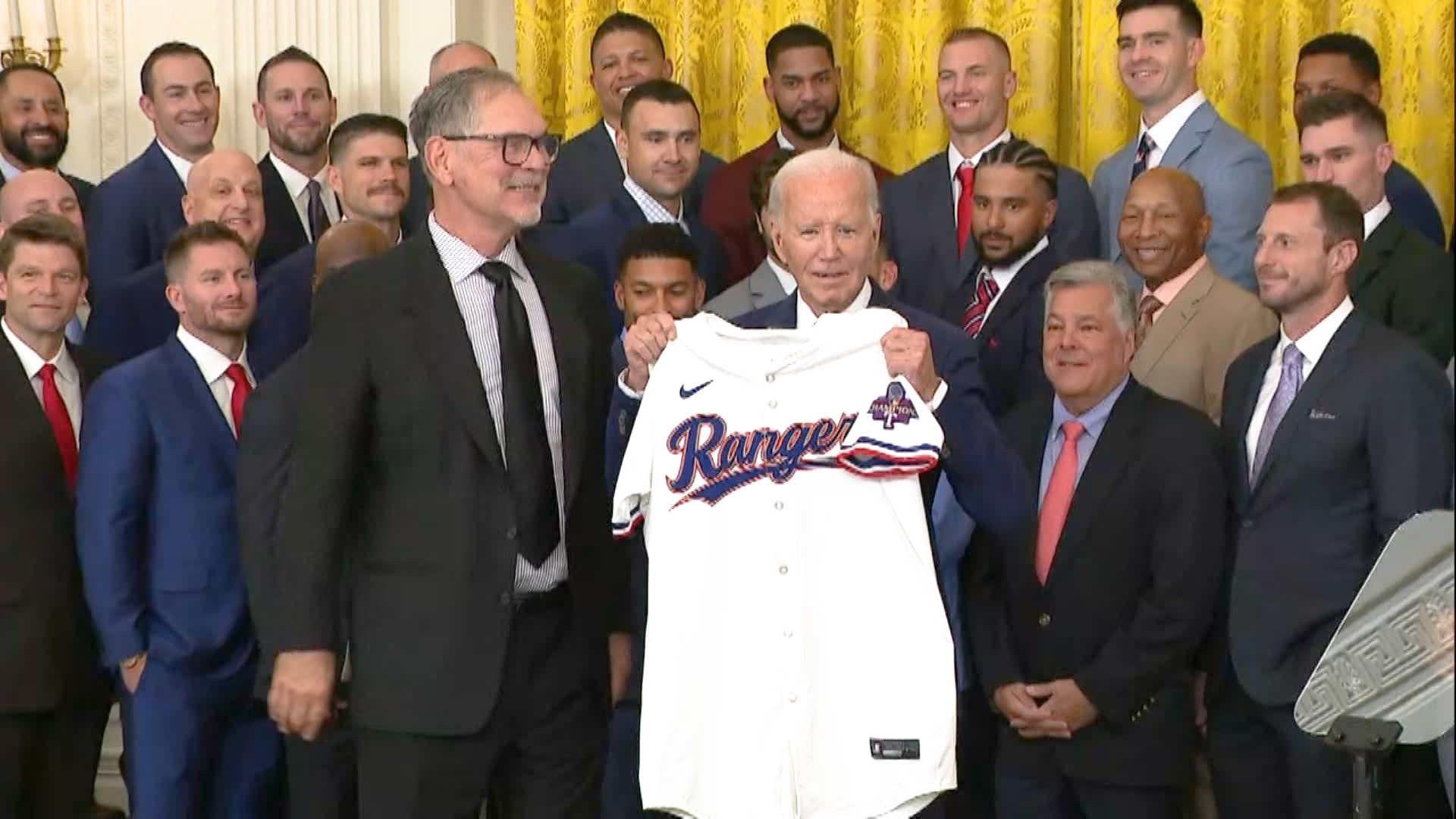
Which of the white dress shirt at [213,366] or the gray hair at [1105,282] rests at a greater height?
the gray hair at [1105,282]

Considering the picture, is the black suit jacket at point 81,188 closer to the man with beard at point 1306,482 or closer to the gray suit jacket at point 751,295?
the gray suit jacket at point 751,295

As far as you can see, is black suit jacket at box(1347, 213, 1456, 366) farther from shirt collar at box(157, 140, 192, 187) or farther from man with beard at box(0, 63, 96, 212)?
man with beard at box(0, 63, 96, 212)

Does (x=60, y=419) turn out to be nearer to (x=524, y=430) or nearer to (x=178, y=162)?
(x=178, y=162)

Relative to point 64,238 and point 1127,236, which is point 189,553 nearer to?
point 64,238

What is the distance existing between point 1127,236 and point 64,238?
2543mm

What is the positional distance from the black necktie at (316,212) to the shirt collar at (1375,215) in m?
2.74

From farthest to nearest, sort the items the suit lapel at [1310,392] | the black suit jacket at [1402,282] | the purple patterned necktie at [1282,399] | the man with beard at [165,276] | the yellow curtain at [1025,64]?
the yellow curtain at [1025,64], the man with beard at [165,276], the black suit jacket at [1402,282], the purple patterned necktie at [1282,399], the suit lapel at [1310,392]

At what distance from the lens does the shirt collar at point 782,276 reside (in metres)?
5.36

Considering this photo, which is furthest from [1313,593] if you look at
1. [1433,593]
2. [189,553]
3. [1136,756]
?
[189,553]

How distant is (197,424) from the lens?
495cm

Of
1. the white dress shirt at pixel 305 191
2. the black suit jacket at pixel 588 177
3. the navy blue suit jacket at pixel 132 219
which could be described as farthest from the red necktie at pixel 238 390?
the black suit jacket at pixel 588 177

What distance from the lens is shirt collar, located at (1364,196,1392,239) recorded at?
5324 millimetres

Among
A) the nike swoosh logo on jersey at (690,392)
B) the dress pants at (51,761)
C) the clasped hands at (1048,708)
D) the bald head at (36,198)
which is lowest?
the dress pants at (51,761)

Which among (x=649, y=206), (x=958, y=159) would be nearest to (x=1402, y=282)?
(x=958, y=159)
